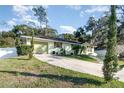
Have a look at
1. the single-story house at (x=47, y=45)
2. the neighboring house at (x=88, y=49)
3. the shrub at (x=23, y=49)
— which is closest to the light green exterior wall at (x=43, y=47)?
the single-story house at (x=47, y=45)

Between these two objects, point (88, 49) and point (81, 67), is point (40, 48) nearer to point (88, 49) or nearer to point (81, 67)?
point (81, 67)

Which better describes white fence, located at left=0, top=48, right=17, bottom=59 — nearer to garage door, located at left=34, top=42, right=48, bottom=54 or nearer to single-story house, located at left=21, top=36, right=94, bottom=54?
single-story house, located at left=21, top=36, right=94, bottom=54

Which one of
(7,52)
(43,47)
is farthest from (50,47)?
(7,52)

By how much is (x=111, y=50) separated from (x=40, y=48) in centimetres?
1804

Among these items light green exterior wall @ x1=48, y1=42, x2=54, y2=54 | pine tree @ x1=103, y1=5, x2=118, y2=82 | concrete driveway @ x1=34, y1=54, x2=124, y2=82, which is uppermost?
pine tree @ x1=103, y1=5, x2=118, y2=82

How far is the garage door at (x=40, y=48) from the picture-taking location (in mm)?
26722

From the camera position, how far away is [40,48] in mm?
27172

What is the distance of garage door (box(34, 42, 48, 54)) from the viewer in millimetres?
26722

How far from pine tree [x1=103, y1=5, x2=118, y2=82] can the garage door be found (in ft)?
57.0

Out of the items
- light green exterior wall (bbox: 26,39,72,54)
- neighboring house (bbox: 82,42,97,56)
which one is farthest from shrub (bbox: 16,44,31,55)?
neighboring house (bbox: 82,42,97,56)
